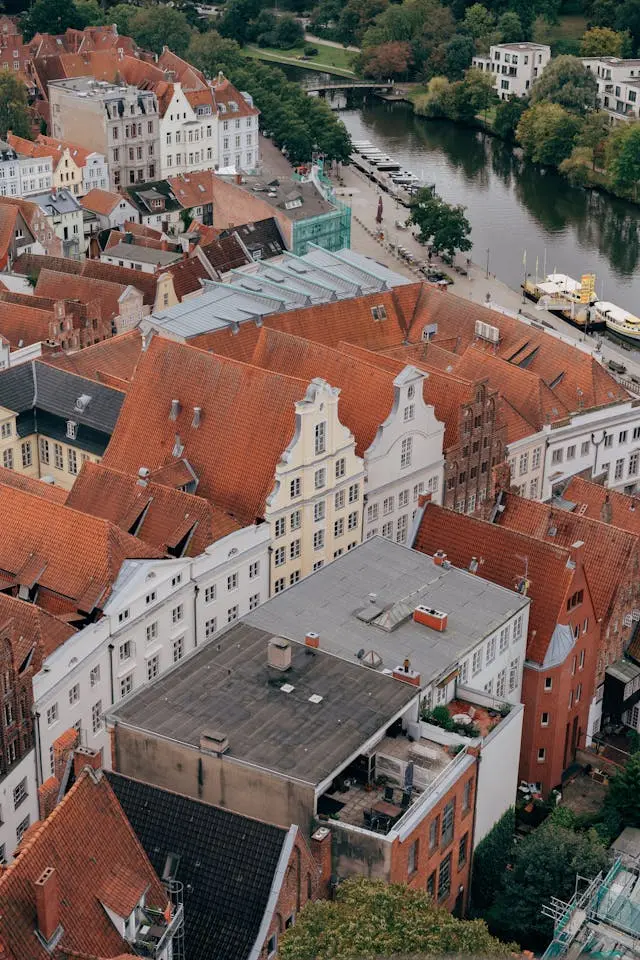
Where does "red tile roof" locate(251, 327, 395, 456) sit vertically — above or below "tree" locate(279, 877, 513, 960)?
above

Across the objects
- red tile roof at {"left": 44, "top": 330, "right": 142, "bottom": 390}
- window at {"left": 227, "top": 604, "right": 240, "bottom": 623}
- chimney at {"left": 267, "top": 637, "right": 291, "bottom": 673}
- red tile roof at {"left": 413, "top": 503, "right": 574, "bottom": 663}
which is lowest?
window at {"left": 227, "top": 604, "right": 240, "bottom": 623}

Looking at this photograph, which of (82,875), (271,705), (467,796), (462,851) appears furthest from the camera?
(462,851)

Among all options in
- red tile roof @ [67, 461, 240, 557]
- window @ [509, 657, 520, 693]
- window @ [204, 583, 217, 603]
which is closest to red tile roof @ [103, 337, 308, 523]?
red tile roof @ [67, 461, 240, 557]

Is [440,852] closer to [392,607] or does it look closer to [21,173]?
[392,607]

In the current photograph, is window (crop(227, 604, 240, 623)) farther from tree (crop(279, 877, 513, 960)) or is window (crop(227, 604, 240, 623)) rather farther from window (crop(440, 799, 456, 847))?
tree (crop(279, 877, 513, 960))

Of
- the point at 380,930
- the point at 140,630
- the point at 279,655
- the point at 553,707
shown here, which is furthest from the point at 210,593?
the point at 380,930

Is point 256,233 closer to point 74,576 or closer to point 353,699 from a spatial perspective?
point 74,576
